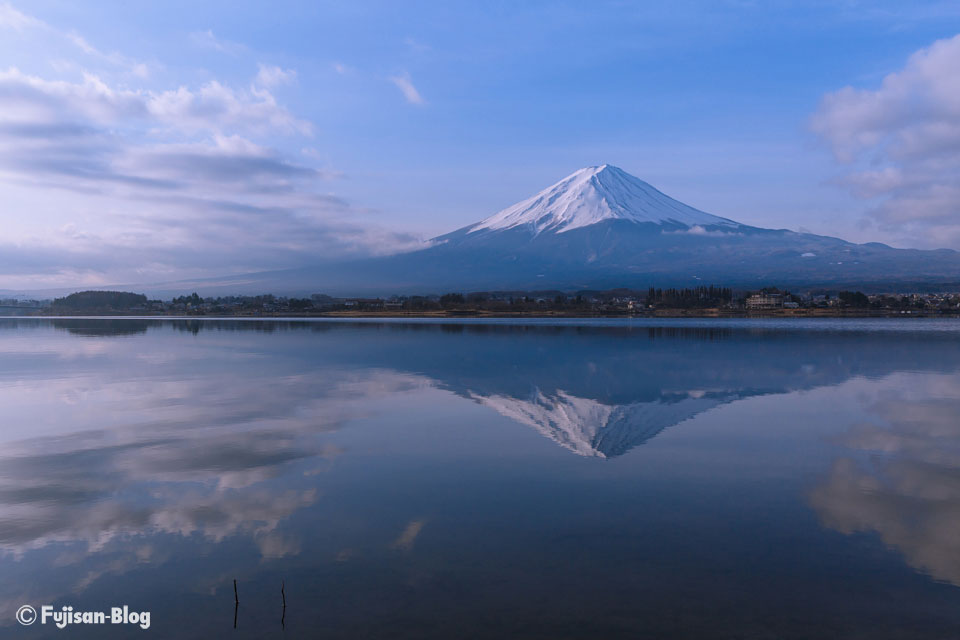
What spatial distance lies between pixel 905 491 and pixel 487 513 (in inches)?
214

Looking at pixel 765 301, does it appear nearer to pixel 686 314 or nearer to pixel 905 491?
pixel 686 314

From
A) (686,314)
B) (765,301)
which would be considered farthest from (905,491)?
(765,301)

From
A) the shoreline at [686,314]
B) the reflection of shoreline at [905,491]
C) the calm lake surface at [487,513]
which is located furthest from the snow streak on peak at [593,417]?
the shoreline at [686,314]

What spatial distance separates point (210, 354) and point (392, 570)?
26895 mm

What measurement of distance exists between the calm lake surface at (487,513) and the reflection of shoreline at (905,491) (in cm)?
5

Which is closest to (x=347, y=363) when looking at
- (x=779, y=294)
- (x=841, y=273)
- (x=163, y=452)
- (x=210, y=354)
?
(x=210, y=354)

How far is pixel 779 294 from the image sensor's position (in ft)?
366

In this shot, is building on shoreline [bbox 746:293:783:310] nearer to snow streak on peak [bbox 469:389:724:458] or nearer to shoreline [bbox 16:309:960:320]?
shoreline [bbox 16:309:960:320]

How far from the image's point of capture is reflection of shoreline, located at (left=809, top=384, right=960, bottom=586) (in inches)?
252

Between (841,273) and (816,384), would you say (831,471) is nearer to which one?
(816,384)

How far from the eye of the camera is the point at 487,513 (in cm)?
730

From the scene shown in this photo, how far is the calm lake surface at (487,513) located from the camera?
16.7 feet

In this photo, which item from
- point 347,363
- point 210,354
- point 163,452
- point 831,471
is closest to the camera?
point 831,471

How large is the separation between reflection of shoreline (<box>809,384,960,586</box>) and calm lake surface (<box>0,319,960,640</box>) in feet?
0.16
